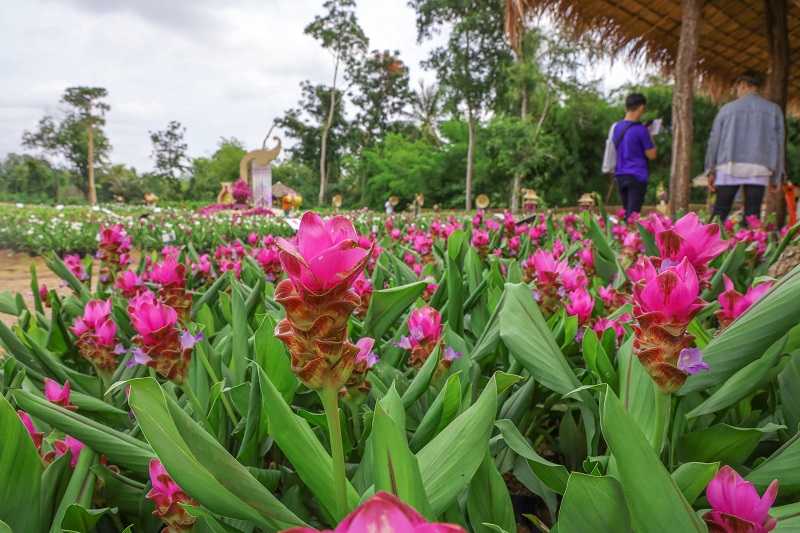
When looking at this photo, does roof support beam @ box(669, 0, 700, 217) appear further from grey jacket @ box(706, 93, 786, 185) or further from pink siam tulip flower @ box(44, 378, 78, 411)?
pink siam tulip flower @ box(44, 378, 78, 411)

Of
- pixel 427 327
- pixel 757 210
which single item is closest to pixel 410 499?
pixel 427 327

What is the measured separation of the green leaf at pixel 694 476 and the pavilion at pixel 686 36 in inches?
179

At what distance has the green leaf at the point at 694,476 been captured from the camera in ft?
1.55

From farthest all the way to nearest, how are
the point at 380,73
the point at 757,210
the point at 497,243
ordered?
the point at 380,73
the point at 757,210
the point at 497,243

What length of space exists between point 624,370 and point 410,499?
465 millimetres

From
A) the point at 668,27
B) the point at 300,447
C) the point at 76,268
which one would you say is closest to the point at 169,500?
the point at 300,447

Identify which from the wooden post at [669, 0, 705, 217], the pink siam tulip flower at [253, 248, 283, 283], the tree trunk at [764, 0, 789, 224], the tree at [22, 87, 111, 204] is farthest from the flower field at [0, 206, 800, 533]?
the tree at [22, 87, 111, 204]

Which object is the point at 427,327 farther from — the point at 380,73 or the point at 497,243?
the point at 380,73

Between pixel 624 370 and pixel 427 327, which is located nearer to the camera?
pixel 624 370

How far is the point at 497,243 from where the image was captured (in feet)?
8.15

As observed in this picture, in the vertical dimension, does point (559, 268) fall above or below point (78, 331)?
above

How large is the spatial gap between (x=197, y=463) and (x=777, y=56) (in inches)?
272

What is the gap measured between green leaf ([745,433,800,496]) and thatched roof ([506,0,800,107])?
4.94 m

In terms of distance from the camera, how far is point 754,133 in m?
3.97
